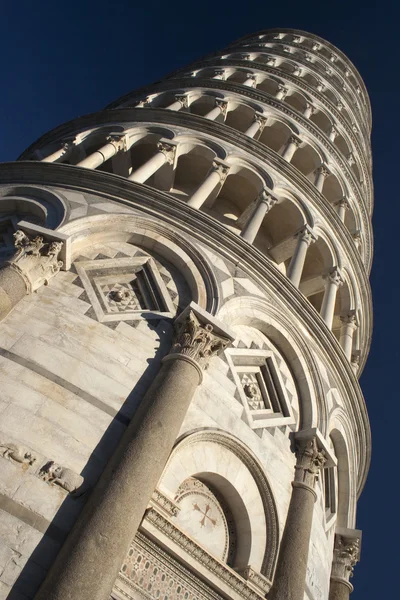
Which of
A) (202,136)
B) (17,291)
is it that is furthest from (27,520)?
(202,136)

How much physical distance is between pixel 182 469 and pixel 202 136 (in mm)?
9215

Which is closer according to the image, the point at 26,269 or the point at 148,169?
the point at 26,269

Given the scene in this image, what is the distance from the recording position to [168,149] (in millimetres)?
12984

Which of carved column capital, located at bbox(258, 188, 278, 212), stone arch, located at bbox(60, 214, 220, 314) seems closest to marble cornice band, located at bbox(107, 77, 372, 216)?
carved column capital, located at bbox(258, 188, 278, 212)

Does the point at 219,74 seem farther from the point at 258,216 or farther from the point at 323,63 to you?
the point at 258,216

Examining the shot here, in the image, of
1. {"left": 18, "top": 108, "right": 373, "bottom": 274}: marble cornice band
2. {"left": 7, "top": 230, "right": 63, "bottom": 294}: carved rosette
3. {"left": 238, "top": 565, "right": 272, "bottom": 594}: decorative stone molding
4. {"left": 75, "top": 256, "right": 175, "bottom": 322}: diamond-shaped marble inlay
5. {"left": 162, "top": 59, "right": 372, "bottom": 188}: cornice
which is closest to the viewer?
{"left": 238, "top": 565, "right": 272, "bottom": 594}: decorative stone molding

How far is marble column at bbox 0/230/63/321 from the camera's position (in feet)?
24.4

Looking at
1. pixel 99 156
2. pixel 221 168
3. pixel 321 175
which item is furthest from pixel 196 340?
pixel 321 175

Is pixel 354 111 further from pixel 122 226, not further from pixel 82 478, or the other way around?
pixel 82 478

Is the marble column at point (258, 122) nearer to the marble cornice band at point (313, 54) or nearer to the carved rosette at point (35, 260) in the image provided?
the marble cornice band at point (313, 54)

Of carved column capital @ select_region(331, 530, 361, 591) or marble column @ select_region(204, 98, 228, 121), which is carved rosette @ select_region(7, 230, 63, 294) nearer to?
carved column capital @ select_region(331, 530, 361, 591)

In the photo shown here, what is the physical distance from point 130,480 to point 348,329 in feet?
30.9

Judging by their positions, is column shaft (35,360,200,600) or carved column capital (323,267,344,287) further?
carved column capital (323,267,344,287)

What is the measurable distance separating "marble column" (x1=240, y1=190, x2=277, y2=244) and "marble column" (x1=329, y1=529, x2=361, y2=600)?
5.95 m
